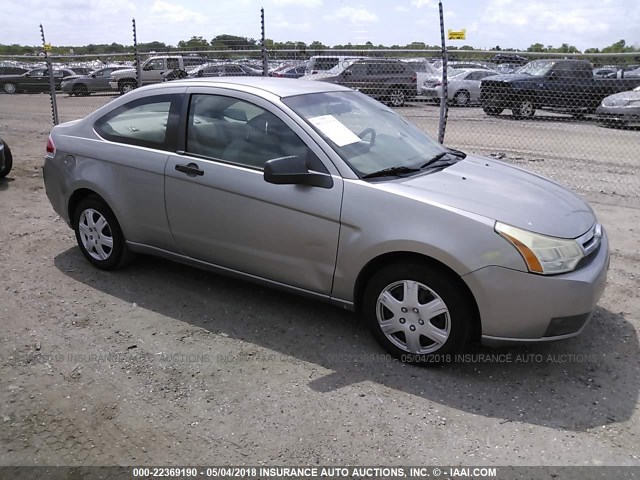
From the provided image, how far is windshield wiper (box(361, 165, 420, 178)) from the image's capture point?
11.9ft

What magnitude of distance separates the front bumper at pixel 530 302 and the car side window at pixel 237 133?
4.65 ft

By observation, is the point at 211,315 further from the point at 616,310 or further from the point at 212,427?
the point at 616,310

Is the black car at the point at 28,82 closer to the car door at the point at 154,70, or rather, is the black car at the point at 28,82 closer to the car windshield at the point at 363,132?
the car door at the point at 154,70

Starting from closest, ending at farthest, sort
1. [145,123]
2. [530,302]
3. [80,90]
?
[530,302]
[145,123]
[80,90]

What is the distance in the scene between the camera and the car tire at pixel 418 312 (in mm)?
3268

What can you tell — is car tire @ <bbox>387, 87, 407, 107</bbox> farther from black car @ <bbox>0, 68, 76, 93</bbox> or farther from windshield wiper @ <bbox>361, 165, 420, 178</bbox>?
black car @ <bbox>0, 68, 76, 93</bbox>

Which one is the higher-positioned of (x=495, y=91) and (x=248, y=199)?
(x=495, y=91)

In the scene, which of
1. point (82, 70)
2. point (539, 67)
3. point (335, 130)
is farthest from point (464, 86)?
point (82, 70)

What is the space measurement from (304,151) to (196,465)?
2.01 meters

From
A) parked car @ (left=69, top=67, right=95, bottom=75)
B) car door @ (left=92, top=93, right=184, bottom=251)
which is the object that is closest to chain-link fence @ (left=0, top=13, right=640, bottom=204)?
car door @ (left=92, top=93, right=184, bottom=251)

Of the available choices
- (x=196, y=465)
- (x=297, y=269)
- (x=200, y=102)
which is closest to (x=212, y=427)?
(x=196, y=465)

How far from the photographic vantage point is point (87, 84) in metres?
25.7

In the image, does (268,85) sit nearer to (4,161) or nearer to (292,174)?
(292,174)

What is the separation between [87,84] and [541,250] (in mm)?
26367
